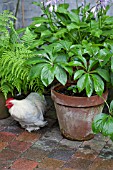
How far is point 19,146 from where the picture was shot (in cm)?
301

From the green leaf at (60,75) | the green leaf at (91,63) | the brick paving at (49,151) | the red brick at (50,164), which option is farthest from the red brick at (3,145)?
the green leaf at (91,63)

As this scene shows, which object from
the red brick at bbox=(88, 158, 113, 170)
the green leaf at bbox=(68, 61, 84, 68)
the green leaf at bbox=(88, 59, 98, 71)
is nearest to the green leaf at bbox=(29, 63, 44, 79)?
the green leaf at bbox=(68, 61, 84, 68)

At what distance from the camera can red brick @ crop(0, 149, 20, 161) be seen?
2820 mm

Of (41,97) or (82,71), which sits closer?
(82,71)

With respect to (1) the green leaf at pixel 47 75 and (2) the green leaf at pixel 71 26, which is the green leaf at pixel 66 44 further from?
(1) the green leaf at pixel 47 75

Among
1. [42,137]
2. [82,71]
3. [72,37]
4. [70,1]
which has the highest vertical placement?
[70,1]

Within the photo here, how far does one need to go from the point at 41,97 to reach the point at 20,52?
1.59 feet

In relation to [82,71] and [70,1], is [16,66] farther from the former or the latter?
[70,1]

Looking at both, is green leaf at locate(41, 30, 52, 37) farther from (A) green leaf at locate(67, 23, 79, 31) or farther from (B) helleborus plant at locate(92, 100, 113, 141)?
(B) helleborus plant at locate(92, 100, 113, 141)

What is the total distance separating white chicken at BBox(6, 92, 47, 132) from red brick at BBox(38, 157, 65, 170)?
1.58 ft

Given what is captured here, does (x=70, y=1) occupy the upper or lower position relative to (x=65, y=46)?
upper

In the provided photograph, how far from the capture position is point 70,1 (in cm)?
416

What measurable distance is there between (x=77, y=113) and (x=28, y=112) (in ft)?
1.52

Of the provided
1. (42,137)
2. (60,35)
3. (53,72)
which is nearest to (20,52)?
(60,35)
